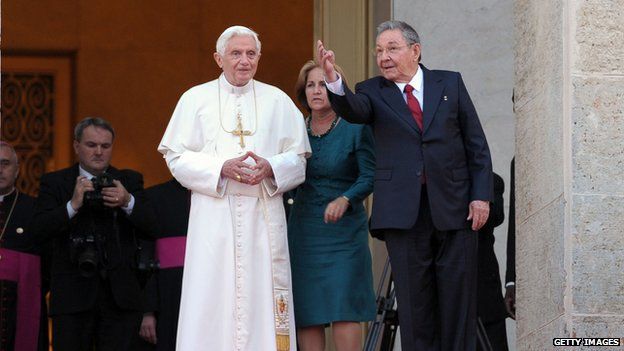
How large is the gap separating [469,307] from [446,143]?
2.43 ft

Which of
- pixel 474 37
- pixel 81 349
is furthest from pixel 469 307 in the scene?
pixel 474 37

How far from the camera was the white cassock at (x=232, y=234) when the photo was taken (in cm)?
816

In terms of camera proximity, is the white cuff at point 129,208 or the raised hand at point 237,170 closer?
the raised hand at point 237,170

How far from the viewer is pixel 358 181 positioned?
846 centimetres

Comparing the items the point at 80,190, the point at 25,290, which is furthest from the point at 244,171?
the point at 25,290

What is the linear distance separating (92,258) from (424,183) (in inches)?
87.2

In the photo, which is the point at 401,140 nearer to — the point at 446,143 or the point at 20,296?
the point at 446,143

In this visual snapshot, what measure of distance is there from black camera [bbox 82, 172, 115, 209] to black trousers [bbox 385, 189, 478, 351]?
2.08 m

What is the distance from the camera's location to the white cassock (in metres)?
8.16

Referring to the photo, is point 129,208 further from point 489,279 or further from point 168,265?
point 489,279

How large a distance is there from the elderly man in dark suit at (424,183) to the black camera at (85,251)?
1.98 metres

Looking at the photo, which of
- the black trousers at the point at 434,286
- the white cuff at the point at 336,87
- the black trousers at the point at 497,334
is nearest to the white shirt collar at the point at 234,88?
the white cuff at the point at 336,87

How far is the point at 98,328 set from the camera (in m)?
9.35

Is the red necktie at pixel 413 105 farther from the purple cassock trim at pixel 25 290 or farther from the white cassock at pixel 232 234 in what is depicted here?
the purple cassock trim at pixel 25 290
